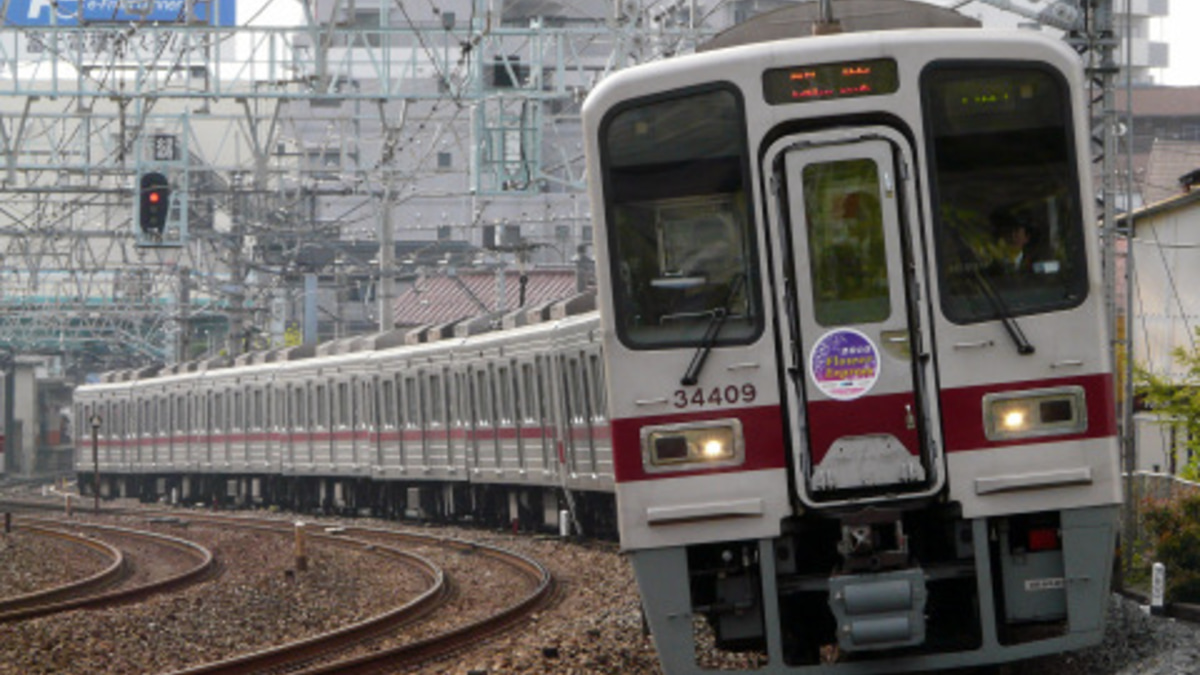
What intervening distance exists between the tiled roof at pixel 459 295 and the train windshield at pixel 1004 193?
51419 mm

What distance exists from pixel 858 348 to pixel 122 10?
2847 centimetres

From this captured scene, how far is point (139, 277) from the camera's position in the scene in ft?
199

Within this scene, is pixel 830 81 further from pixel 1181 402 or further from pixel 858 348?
pixel 1181 402

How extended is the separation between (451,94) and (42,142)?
48.7 metres

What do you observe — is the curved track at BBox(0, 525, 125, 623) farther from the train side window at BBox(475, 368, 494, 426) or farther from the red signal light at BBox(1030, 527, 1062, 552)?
the red signal light at BBox(1030, 527, 1062, 552)

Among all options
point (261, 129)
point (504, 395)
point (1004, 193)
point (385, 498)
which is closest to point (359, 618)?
point (1004, 193)

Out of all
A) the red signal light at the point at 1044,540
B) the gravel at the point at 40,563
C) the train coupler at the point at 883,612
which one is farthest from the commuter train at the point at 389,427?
the train coupler at the point at 883,612

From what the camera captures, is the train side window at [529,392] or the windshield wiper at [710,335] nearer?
the windshield wiper at [710,335]

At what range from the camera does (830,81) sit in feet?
28.9

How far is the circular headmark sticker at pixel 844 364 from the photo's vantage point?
8.66 m

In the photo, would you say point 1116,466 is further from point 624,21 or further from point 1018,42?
point 624,21

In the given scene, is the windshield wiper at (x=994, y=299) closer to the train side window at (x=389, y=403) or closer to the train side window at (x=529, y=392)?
the train side window at (x=529, y=392)

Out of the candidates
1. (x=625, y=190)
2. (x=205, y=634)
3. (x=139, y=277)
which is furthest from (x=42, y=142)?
(x=625, y=190)

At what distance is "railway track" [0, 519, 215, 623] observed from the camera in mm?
17844
